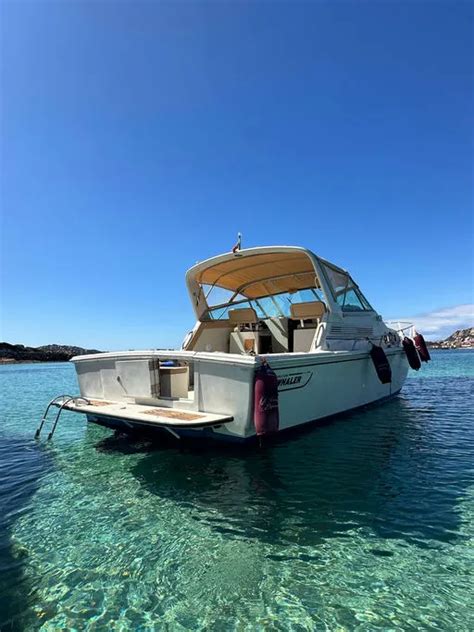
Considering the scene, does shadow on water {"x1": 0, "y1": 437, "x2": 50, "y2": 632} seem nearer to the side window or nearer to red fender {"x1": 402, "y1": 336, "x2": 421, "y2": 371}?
the side window

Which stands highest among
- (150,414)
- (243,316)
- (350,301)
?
(350,301)

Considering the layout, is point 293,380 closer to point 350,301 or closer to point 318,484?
point 318,484

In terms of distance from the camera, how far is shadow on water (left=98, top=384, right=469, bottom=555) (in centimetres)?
395

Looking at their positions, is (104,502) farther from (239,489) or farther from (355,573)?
(355,573)

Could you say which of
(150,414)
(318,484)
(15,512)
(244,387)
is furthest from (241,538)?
(15,512)

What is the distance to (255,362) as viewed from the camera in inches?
215

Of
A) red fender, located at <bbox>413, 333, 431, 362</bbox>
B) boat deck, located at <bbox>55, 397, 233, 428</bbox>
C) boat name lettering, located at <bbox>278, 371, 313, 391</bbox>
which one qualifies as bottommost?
boat deck, located at <bbox>55, 397, 233, 428</bbox>

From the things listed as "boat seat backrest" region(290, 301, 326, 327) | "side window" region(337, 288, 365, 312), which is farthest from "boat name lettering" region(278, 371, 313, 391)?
"boat seat backrest" region(290, 301, 326, 327)

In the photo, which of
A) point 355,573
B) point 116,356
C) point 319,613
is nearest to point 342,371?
point 116,356

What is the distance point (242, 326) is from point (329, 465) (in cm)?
537

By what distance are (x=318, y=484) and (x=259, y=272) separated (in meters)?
6.36

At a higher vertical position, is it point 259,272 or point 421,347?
point 259,272

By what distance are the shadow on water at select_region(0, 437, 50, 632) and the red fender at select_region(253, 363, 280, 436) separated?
297 centimetres

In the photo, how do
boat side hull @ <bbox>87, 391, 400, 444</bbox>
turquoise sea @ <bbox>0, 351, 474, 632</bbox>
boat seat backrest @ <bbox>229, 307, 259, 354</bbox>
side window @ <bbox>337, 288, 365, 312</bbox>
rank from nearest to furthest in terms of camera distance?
1. turquoise sea @ <bbox>0, 351, 474, 632</bbox>
2. boat side hull @ <bbox>87, 391, 400, 444</bbox>
3. side window @ <bbox>337, 288, 365, 312</bbox>
4. boat seat backrest @ <bbox>229, 307, 259, 354</bbox>
